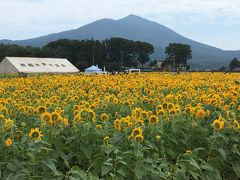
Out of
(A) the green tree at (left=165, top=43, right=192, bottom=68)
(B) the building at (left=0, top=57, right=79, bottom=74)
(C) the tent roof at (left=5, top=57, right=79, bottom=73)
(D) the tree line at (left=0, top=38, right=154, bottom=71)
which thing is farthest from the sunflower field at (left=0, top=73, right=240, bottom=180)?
(A) the green tree at (left=165, top=43, right=192, bottom=68)

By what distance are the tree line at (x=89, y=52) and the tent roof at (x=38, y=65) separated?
11.1m

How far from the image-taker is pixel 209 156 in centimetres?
444

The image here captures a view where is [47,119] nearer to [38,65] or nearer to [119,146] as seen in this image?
[119,146]

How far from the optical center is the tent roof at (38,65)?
2773 inches

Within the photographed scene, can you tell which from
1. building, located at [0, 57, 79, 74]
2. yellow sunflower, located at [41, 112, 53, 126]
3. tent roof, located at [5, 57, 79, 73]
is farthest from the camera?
tent roof, located at [5, 57, 79, 73]

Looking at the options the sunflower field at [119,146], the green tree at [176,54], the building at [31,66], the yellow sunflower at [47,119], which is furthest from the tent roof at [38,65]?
the yellow sunflower at [47,119]

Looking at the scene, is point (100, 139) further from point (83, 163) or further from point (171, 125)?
point (171, 125)

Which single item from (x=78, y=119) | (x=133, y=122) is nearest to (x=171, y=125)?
(x=133, y=122)

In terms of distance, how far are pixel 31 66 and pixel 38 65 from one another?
1.74 meters

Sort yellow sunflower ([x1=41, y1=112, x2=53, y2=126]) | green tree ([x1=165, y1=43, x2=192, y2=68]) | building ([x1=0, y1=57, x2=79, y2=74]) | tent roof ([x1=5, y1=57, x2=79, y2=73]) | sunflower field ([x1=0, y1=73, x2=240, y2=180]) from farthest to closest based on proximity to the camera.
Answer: green tree ([x1=165, y1=43, x2=192, y2=68]) < tent roof ([x1=5, y1=57, x2=79, y2=73]) < building ([x1=0, y1=57, x2=79, y2=74]) < yellow sunflower ([x1=41, y1=112, x2=53, y2=126]) < sunflower field ([x1=0, y1=73, x2=240, y2=180])

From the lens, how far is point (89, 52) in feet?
303

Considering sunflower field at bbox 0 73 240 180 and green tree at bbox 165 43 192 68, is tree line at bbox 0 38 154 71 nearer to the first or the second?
green tree at bbox 165 43 192 68

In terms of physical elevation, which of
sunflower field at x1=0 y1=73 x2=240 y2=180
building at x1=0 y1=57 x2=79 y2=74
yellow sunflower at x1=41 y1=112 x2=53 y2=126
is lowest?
building at x1=0 y1=57 x2=79 y2=74

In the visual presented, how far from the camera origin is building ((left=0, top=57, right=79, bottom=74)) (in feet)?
228
